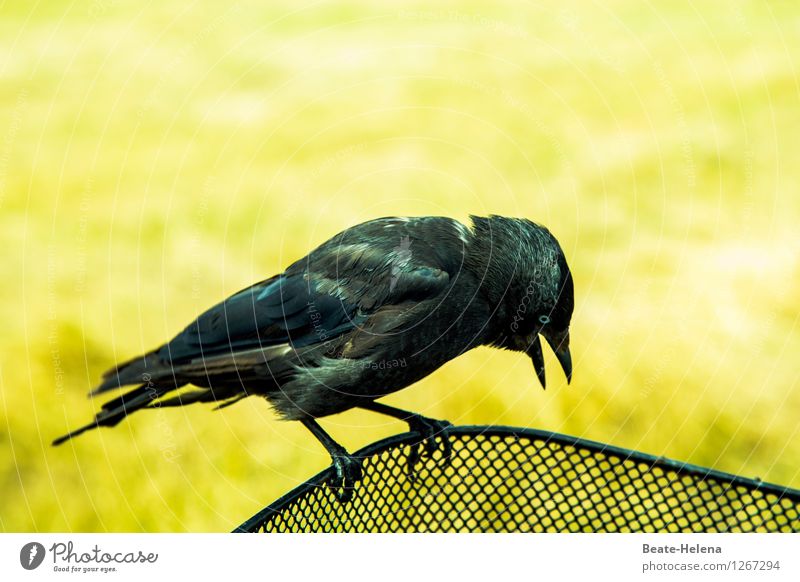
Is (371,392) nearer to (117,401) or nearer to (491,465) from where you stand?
(491,465)

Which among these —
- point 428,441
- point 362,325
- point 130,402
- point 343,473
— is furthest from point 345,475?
point 130,402

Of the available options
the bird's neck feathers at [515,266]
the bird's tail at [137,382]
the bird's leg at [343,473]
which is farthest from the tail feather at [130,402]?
the bird's neck feathers at [515,266]

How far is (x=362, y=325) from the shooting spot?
111 inches

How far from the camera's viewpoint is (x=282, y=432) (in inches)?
130

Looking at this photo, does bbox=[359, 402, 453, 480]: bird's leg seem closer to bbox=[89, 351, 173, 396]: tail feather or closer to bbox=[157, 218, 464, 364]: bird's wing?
bbox=[157, 218, 464, 364]: bird's wing

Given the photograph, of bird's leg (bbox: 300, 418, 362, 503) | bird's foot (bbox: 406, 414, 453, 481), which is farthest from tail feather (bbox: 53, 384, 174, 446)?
bird's foot (bbox: 406, 414, 453, 481)

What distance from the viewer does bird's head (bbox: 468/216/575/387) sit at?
281 centimetres

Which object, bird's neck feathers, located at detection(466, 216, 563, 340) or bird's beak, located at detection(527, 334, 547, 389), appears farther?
bird's beak, located at detection(527, 334, 547, 389)

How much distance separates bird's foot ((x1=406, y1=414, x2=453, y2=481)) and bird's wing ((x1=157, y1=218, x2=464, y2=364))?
451 mm

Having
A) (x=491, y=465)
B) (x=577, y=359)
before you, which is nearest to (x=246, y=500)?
(x=491, y=465)

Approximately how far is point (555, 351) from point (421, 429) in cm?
53

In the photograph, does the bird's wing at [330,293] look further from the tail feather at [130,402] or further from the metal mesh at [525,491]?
the metal mesh at [525,491]

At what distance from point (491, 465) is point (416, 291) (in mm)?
570
